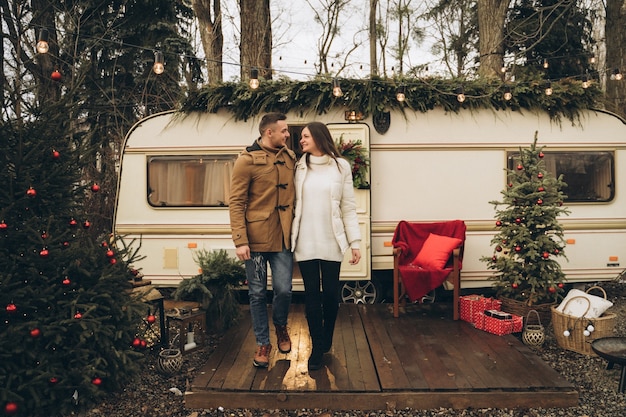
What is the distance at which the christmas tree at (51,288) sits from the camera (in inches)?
122

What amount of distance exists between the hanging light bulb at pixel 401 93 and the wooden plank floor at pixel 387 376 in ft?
9.17

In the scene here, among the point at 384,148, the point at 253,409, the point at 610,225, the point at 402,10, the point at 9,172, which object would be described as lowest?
the point at 253,409

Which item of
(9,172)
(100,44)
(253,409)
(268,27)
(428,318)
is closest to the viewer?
(9,172)

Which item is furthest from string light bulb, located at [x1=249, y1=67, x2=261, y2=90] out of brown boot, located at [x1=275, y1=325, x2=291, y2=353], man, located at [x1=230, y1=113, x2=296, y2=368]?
brown boot, located at [x1=275, y1=325, x2=291, y2=353]

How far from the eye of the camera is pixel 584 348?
4.68 metres

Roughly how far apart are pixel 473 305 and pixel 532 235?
0.99 metres

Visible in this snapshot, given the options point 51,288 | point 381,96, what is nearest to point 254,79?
point 381,96

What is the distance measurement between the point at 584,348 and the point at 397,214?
2.55 metres

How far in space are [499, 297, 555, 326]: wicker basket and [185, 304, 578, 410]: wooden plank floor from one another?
63 centimetres

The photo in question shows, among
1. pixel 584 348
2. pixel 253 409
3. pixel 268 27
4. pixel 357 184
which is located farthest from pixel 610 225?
pixel 268 27

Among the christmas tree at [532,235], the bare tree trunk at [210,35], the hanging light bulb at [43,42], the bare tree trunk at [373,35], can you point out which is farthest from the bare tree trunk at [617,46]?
the hanging light bulb at [43,42]

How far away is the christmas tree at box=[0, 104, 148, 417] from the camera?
3.10m

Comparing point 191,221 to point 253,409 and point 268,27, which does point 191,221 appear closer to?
point 253,409

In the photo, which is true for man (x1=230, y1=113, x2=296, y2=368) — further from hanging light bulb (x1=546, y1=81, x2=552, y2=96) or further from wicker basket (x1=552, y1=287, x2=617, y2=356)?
hanging light bulb (x1=546, y1=81, x2=552, y2=96)
